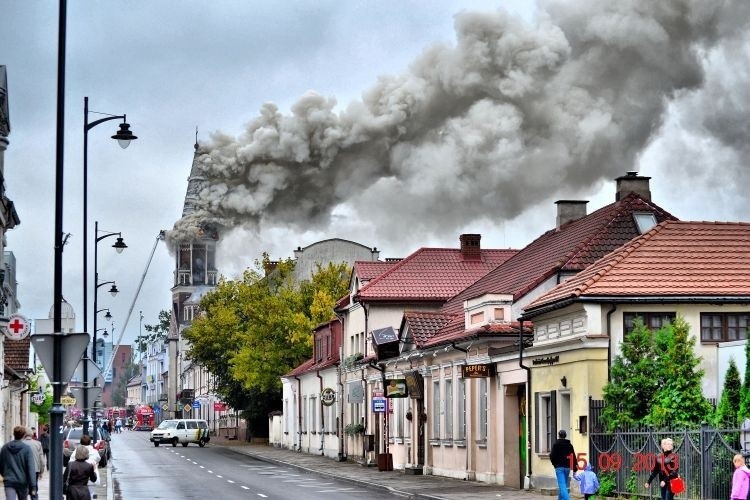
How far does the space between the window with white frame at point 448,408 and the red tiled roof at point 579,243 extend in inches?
127

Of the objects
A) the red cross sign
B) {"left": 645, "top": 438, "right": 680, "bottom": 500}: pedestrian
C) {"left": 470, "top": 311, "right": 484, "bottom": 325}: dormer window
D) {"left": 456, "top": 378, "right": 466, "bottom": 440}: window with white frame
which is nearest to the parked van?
{"left": 456, "top": 378, "right": 466, "bottom": 440}: window with white frame

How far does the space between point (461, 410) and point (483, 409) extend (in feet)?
7.69

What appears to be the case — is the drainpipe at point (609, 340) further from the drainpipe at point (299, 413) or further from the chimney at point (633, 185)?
the drainpipe at point (299, 413)

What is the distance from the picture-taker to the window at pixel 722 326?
101ft

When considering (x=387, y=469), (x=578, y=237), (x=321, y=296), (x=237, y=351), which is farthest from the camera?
(x=237, y=351)

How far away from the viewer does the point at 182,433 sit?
8638 cm

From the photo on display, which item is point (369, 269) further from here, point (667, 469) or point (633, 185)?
point (667, 469)

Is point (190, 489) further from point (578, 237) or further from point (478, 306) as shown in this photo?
point (578, 237)

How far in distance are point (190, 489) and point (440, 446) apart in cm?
938

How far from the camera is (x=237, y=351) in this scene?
278 ft

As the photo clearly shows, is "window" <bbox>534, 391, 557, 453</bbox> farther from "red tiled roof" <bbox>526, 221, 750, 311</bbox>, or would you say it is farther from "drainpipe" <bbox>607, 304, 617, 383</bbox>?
"drainpipe" <bbox>607, 304, 617, 383</bbox>

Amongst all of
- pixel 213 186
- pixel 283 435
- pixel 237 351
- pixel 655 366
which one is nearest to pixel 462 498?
pixel 655 366

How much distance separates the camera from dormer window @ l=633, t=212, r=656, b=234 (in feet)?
126

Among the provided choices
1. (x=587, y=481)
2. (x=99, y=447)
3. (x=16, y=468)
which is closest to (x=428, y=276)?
(x=99, y=447)
